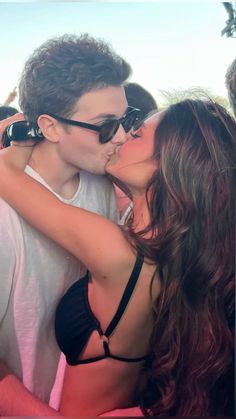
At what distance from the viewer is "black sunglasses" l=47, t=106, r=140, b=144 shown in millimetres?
1681

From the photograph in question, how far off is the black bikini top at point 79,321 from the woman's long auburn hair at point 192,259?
14cm

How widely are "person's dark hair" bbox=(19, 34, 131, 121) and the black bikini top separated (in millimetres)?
714

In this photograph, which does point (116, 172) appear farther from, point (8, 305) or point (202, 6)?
point (202, 6)

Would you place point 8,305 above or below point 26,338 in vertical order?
above

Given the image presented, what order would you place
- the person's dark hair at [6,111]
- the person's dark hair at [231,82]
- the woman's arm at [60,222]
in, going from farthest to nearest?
the person's dark hair at [231,82] → the person's dark hair at [6,111] → the woman's arm at [60,222]

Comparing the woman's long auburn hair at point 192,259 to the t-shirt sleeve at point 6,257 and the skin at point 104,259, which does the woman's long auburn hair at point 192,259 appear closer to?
the skin at point 104,259

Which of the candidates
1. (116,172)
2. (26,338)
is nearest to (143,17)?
(116,172)

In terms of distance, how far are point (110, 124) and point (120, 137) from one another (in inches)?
2.8

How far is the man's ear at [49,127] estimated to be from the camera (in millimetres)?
1672

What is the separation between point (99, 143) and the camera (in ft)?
5.61

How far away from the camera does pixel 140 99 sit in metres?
1.78

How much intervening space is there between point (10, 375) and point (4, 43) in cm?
147

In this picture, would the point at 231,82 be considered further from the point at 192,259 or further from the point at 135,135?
the point at 192,259

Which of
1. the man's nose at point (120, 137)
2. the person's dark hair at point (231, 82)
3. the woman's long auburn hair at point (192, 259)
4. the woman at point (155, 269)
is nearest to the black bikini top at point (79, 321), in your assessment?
the woman at point (155, 269)
